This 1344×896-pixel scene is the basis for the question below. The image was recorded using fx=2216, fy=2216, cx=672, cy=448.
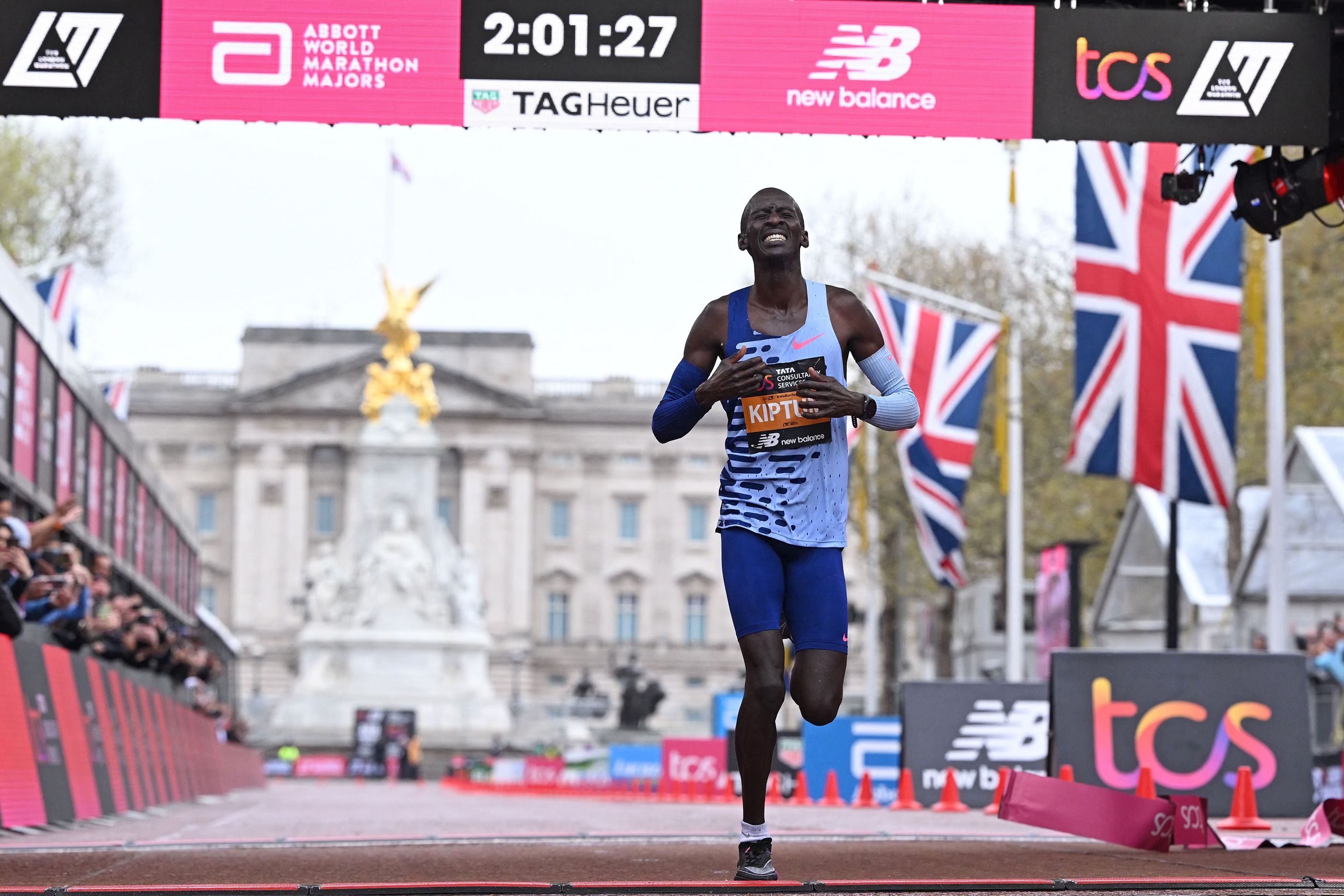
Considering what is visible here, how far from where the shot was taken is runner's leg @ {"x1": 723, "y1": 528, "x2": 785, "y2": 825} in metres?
7.10

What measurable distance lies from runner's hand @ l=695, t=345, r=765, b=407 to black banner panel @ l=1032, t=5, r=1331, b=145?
12.7 feet

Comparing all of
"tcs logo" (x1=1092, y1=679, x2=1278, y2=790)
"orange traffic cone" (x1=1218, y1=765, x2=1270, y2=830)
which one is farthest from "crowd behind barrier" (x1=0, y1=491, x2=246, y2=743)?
"orange traffic cone" (x1=1218, y1=765, x2=1270, y2=830)

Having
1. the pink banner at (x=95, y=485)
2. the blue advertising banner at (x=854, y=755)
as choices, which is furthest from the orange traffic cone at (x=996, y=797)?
the pink banner at (x=95, y=485)

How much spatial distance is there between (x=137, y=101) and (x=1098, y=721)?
23.1 ft

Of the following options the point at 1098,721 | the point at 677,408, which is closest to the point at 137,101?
the point at 677,408

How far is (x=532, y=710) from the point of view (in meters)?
95.3

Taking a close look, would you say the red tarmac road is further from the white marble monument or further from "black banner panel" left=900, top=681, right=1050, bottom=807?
the white marble monument

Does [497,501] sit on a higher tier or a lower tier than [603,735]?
higher

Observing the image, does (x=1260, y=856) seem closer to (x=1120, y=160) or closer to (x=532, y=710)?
(x=1120, y=160)

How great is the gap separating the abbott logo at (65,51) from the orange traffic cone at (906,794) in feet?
38.1

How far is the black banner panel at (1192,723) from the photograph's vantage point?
13758 mm

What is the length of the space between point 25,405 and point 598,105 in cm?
1266

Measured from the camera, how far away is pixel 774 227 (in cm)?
727

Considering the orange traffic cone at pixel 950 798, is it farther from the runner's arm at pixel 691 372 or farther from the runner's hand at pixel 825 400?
the runner's hand at pixel 825 400
